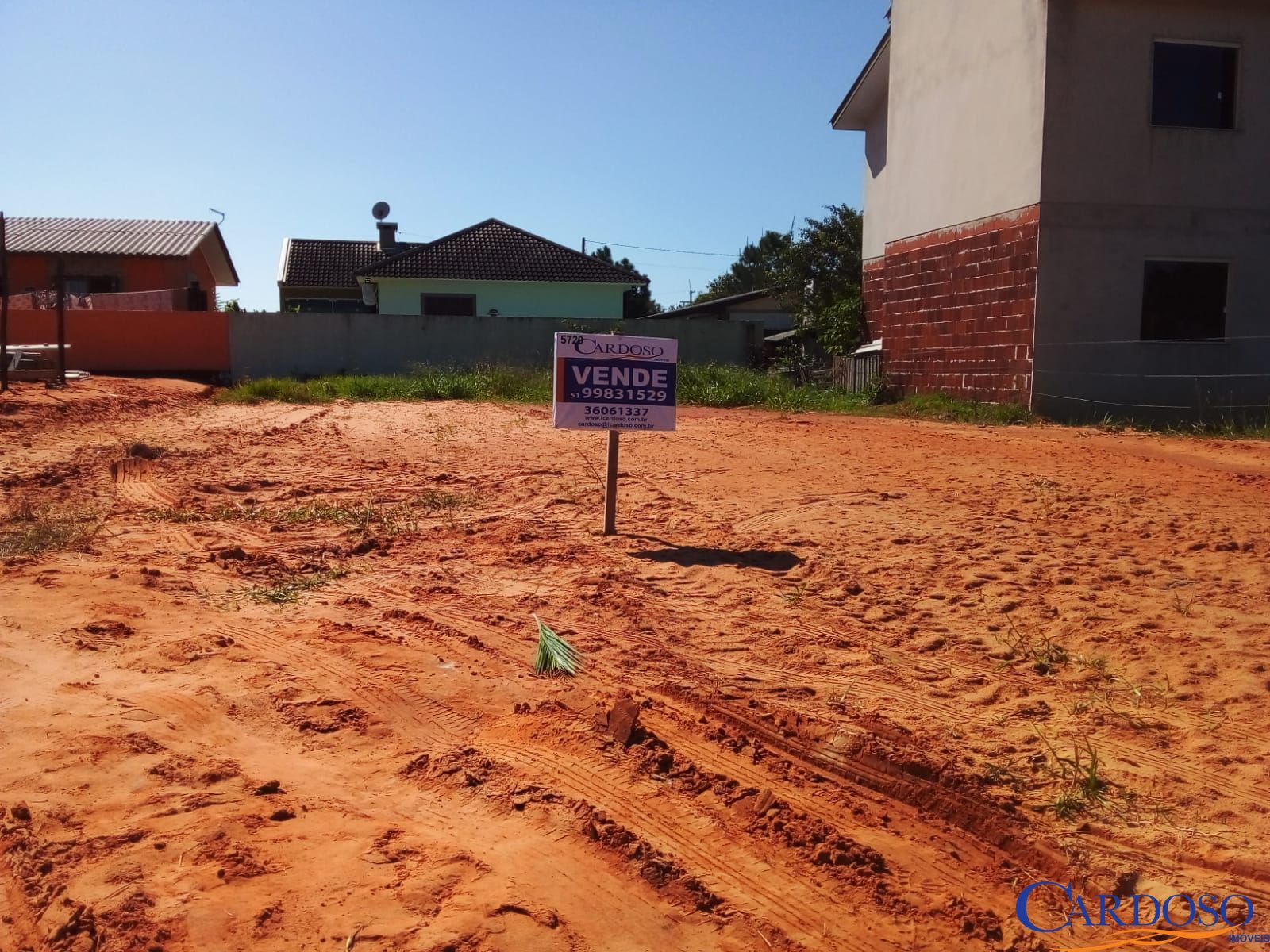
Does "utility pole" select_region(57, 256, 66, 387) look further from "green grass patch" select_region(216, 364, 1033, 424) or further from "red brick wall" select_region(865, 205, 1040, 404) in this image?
"red brick wall" select_region(865, 205, 1040, 404)

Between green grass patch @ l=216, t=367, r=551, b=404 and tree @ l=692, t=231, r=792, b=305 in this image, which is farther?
tree @ l=692, t=231, r=792, b=305

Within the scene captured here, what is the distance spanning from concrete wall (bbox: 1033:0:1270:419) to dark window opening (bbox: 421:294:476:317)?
67.3 ft

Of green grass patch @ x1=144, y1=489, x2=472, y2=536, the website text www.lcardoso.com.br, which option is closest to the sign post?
green grass patch @ x1=144, y1=489, x2=472, y2=536

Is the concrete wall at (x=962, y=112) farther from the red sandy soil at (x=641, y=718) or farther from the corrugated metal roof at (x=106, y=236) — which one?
the corrugated metal roof at (x=106, y=236)

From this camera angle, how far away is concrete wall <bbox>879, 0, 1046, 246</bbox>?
15516 mm

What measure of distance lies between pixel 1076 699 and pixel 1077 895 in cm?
151

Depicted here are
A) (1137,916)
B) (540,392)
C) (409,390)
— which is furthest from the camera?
(409,390)

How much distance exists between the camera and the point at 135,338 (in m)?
24.5

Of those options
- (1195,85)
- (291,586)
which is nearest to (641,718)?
(291,586)

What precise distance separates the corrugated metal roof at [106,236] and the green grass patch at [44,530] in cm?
2585

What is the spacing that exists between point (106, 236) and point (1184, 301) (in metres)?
30.0

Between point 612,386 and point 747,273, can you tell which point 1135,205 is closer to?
point 612,386

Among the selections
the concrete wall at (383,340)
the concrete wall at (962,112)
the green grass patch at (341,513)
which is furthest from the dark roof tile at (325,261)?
the green grass patch at (341,513)

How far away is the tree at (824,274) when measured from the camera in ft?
75.2
